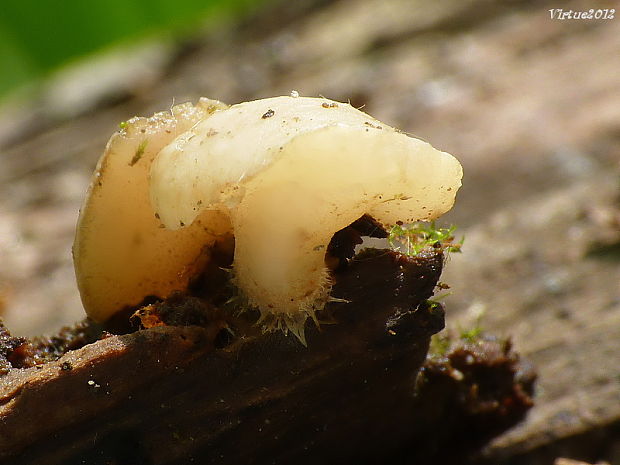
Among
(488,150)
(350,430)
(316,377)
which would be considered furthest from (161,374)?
(488,150)

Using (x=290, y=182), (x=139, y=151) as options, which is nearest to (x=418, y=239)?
(x=290, y=182)

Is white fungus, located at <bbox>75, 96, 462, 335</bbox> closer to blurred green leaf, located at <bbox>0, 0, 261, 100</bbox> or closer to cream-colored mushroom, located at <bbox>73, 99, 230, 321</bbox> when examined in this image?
cream-colored mushroom, located at <bbox>73, 99, 230, 321</bbox>

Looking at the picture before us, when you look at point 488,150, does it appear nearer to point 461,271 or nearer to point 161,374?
point 461,271

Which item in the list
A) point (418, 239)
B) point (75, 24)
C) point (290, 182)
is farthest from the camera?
point (75, 24)

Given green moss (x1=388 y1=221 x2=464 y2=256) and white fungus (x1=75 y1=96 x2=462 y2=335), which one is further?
green moss (x1=388 y1=221 x2=464 y2=256)

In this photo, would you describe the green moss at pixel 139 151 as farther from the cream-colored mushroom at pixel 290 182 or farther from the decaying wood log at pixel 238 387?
the decaying wood log at pixel 238 387
